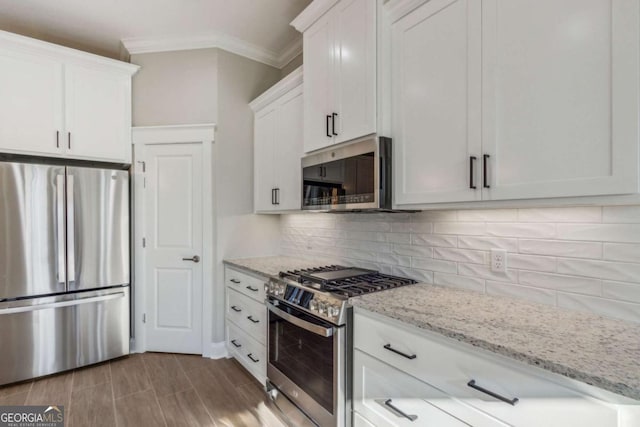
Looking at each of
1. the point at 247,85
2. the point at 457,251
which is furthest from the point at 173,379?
the point at 247,85

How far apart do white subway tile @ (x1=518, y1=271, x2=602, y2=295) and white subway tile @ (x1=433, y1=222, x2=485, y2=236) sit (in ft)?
0.92

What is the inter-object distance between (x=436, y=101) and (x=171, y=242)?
262 centimetres

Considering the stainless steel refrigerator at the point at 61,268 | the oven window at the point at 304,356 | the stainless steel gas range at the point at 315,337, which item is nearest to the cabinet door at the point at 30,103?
the stainless steel refrigerator at the point at 61,268

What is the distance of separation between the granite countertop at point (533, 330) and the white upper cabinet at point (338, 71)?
95 cm

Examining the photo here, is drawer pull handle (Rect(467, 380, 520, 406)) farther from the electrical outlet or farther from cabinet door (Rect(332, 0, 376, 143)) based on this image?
cabinet door (Rect(332, 0, 376, 143))

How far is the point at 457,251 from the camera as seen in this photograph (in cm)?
176

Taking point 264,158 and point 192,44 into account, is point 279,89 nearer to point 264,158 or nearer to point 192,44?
point 264,158

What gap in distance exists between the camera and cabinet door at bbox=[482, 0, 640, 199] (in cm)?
97

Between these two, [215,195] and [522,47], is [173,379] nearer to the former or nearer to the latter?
[215,195]

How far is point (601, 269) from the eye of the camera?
1.27 m

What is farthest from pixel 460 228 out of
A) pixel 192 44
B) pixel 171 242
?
pixel 192 44

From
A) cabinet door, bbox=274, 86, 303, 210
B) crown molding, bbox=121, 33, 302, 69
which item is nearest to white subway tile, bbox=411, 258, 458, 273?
cabinet door, bbox=274, 86, 303, 210

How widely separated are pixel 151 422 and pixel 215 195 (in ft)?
5.86
